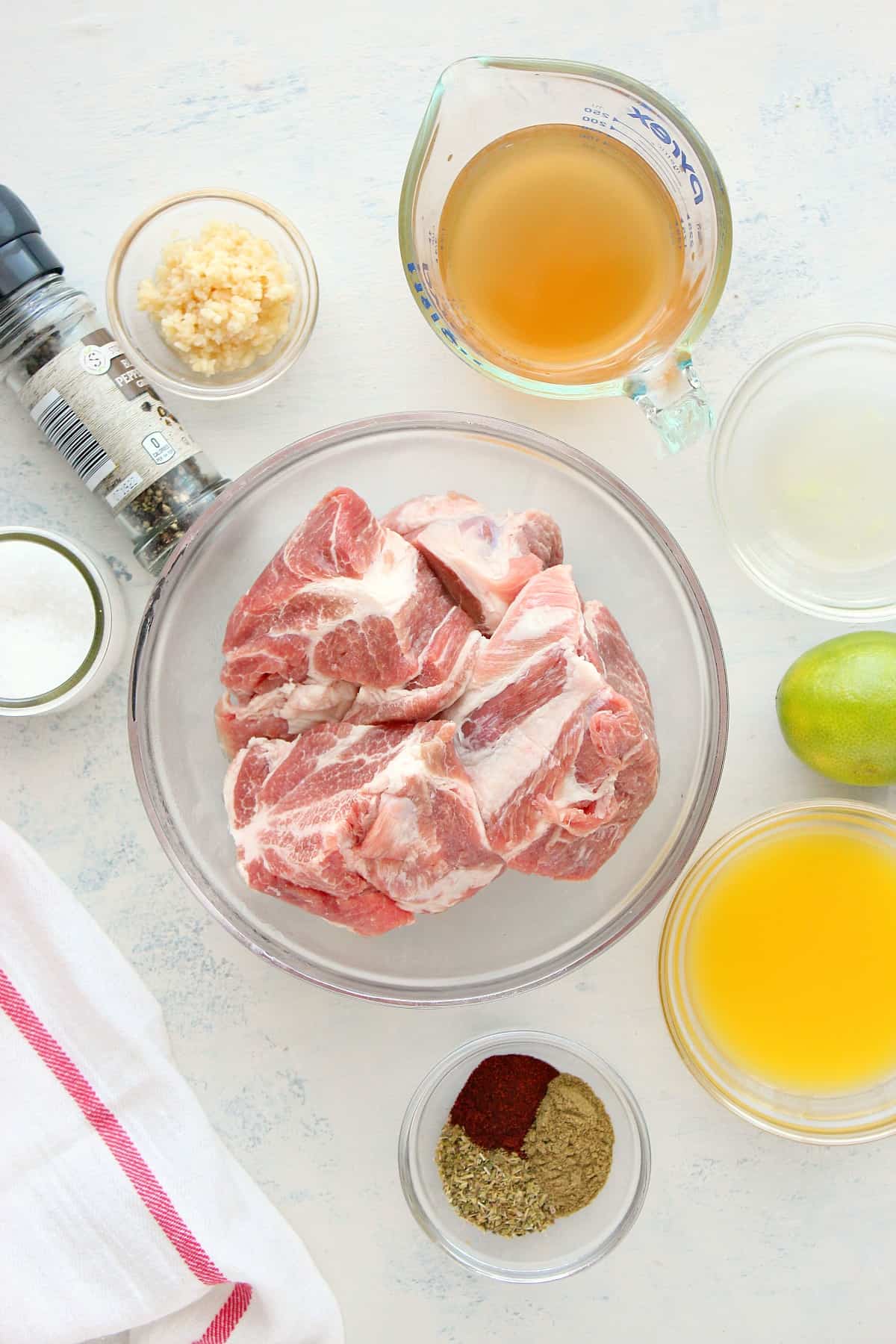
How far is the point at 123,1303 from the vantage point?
75.0 inches

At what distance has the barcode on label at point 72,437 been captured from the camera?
184cm

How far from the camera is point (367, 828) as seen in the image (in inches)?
62.1

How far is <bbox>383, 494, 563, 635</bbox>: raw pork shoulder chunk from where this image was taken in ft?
5.58

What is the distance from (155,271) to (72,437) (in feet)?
1.22

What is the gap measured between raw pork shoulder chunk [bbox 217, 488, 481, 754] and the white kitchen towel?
2.14ft

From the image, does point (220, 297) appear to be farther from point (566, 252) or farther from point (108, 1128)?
point (108, 1128)

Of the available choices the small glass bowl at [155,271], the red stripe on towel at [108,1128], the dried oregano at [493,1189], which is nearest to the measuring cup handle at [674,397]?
the small glass bowl at [155,271]

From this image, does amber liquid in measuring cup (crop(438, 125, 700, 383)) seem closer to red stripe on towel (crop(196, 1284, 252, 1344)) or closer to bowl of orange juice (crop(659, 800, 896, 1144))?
bowl of orange juice (crop(659, 800, 896, 1144))

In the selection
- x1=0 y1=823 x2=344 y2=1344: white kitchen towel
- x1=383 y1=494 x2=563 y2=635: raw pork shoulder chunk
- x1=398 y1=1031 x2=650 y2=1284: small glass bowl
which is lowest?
x1=398 y1=1031 x2=650 y2=1284: small glass bowl

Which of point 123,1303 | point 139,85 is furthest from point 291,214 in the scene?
point 123,1303

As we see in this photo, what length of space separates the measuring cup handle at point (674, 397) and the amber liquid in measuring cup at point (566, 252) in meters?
0.06

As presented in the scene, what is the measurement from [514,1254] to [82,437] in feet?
5.77

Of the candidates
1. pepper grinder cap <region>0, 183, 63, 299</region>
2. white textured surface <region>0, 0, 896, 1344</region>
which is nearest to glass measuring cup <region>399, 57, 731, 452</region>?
white textured surface <region>0, 0, 896, 1344</region>

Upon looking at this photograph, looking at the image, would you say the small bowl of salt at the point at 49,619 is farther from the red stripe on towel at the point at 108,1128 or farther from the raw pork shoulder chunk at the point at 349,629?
A: the red stripe on towel at the point at 108,1128
